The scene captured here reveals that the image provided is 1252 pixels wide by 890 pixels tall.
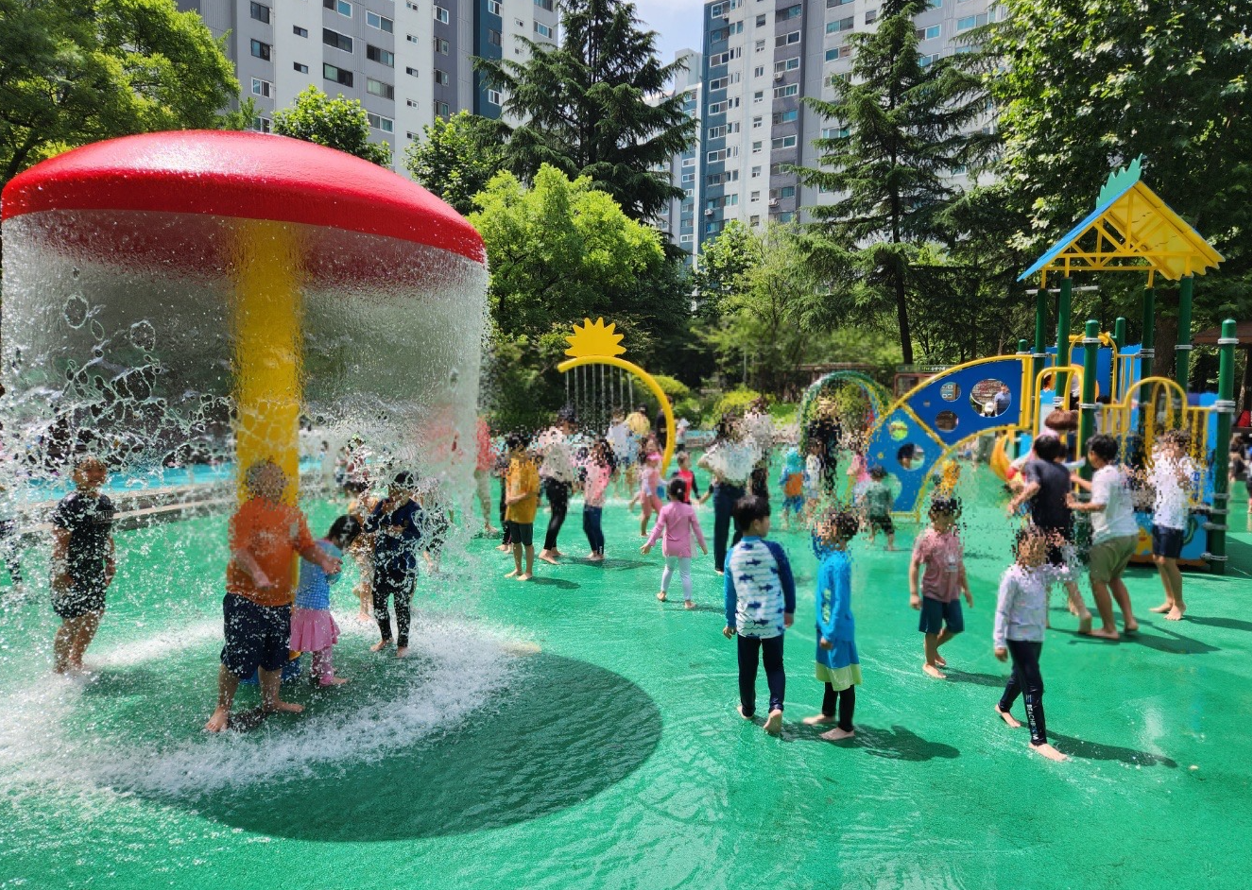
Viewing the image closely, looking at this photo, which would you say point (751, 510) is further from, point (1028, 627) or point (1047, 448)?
point (1047, 448)

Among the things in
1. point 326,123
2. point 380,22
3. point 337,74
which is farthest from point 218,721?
point 380,22

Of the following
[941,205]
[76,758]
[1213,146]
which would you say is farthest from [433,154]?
[76,758]

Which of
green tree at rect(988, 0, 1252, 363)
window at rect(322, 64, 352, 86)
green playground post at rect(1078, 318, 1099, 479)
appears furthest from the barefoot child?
window at rect(322, 64, 352, 86)

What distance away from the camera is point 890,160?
27906 mm

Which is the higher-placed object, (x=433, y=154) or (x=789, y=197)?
(x=789, y=197)

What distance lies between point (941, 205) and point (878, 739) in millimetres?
25142

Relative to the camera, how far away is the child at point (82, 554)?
537 centimetres

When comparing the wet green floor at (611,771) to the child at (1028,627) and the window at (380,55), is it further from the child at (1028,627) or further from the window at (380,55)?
the window at (380,55)

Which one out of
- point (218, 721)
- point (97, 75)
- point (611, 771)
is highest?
point (97, 75)

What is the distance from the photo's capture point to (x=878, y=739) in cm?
500

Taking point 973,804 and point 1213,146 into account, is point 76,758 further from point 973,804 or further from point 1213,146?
point 1213,146

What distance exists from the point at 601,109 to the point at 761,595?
30.5 meters

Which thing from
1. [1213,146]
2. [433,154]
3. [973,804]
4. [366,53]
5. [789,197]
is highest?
[366,53]

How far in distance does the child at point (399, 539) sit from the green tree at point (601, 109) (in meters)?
26.0
